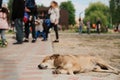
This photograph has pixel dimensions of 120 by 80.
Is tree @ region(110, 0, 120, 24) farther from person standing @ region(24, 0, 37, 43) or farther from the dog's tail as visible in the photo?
the dog's tail

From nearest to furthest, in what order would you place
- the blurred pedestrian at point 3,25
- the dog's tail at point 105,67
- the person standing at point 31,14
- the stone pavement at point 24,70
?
1. the stone pavement at point 24,70
2. the dog's tail at point 105,67
3. the blurred pedestrian at point 3,25
4. the person standing at point 31,14

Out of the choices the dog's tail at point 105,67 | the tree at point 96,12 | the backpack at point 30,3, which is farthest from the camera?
the tree at point 96,12

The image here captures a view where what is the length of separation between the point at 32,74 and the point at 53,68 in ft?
2.03

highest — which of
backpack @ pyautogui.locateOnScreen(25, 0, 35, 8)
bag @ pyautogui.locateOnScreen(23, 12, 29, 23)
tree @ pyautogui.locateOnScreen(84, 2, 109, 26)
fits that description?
backpack @ pyautogui.locateOnScreen(25, 0, 35, 8)

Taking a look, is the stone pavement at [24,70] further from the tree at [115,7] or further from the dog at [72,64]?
the tree at [115,7]

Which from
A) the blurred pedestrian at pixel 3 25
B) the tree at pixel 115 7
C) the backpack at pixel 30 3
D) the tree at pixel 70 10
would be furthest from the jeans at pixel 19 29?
the tree at pixel 70 10

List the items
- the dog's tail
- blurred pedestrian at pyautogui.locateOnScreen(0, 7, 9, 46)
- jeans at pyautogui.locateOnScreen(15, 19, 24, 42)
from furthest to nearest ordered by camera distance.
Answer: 1. jeans at pyautogui.locateOnScreen(15, 19, 24, 42)
2. blurred pedestrian at pyautogui.locateOnScreen(0, 7, 9, 46)
3. the dog's tail

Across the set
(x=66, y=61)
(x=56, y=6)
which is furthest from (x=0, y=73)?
(x=56, y=6)

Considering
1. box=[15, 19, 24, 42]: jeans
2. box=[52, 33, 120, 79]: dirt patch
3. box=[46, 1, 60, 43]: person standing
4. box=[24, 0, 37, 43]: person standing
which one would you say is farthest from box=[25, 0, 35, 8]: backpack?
box=[52, 33, 120, 79]: dirt patch

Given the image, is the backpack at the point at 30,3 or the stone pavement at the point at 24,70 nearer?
the stone pavement at the point at 24,70

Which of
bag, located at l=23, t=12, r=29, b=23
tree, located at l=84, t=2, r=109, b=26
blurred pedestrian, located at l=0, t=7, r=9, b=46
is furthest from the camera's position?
tree, located at l=84, t=2, r=109, b=26

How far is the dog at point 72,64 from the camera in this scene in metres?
9.19

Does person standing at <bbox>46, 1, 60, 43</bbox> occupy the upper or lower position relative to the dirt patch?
upper

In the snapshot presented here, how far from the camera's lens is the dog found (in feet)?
30.1
